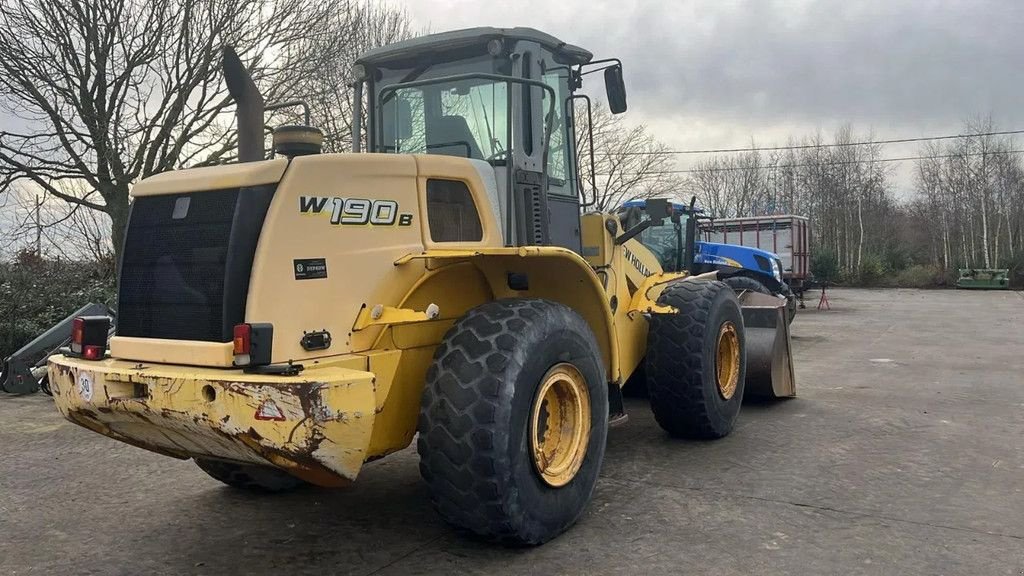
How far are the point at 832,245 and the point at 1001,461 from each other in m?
43.2

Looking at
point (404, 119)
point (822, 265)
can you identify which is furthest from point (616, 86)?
point (822, 265)

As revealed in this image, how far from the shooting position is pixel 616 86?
511 cm

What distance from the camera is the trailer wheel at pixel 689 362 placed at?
5.62m

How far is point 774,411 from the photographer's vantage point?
24.0ft

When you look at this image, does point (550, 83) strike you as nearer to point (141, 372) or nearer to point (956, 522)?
point (141, 372)

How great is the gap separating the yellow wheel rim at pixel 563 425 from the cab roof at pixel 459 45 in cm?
200

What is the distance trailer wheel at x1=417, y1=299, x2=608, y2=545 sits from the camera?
11.5 feet

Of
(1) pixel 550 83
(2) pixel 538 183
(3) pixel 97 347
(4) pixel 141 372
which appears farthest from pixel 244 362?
(1) pixel 550 83

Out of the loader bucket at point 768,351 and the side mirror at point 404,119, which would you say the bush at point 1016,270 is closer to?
the loader bucket at point 768,351

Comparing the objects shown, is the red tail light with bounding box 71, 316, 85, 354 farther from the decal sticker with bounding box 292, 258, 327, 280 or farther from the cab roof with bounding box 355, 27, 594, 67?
the cab roof with bounding box 355, 27, 594, 67

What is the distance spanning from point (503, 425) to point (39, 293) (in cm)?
1041

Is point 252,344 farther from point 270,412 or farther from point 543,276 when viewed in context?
point 543,276

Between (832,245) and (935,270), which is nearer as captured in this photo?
(935,270)

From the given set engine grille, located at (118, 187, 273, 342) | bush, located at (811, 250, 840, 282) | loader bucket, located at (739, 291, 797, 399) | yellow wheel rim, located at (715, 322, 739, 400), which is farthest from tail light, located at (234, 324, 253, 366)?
bush, located at (811, 250, 840, 282)
